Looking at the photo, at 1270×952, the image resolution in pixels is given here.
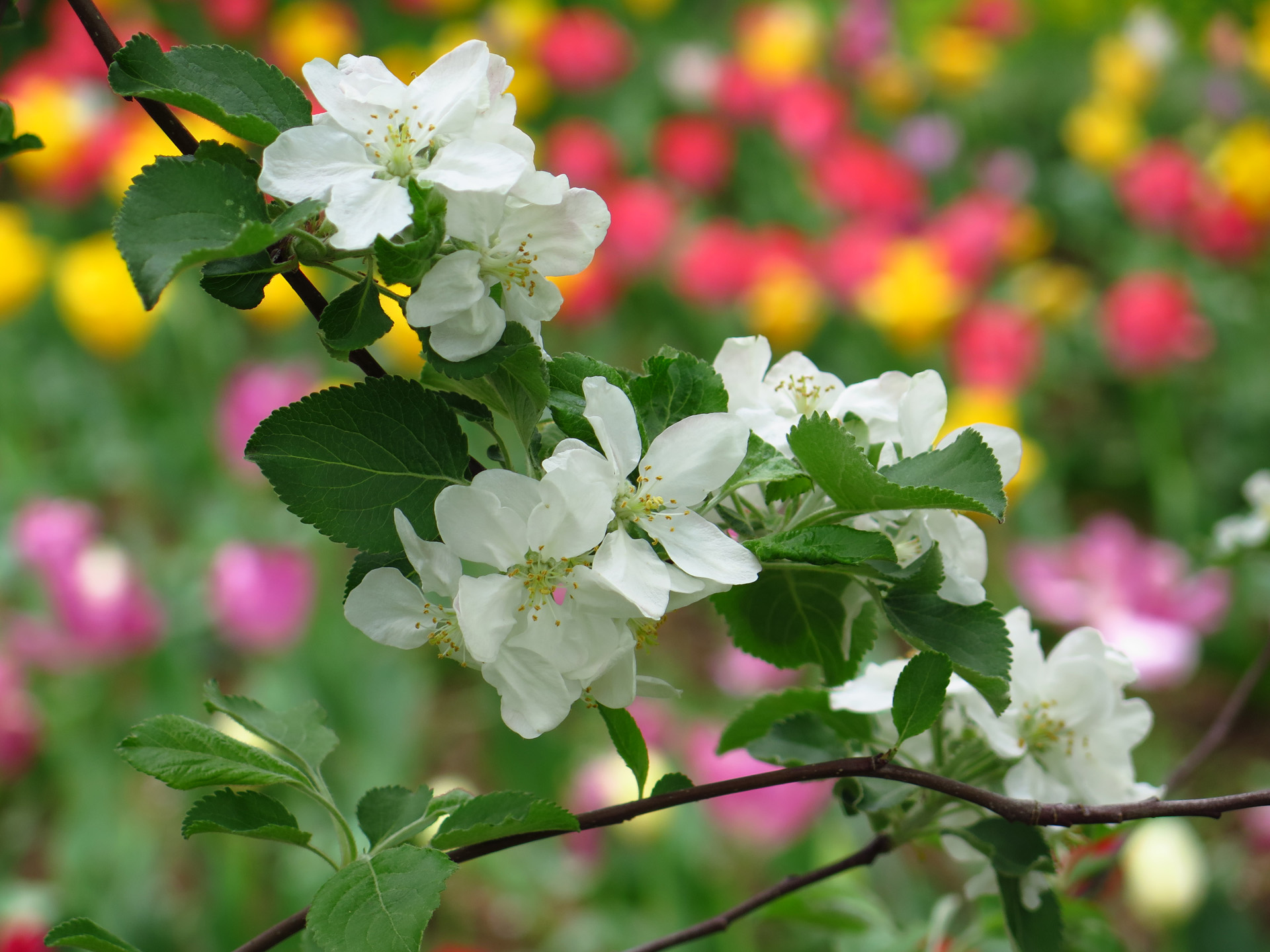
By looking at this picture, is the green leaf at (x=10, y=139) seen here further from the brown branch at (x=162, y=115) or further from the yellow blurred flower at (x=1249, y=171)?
the yellow blurred flower at (x=1249, y=171)

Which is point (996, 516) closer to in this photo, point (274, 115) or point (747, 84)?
point (274, 115)

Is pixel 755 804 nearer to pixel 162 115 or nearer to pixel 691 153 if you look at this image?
pixel 162 115

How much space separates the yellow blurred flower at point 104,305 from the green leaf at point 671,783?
1.38 m

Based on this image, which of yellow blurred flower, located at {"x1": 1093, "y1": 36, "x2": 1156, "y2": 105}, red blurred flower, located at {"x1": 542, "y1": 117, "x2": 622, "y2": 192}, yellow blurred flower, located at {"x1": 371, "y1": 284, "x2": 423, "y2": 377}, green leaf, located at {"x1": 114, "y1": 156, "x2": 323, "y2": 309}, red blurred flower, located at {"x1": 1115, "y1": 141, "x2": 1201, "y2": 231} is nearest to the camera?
green leaf, located at {"x1": 114, "y1": 156, "x2": 323, "y2": 309}

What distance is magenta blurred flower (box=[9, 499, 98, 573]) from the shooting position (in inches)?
47.6

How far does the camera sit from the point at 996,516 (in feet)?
0.88

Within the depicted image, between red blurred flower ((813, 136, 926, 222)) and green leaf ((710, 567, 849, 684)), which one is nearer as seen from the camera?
green leaf ((710, 567, 849, 684))

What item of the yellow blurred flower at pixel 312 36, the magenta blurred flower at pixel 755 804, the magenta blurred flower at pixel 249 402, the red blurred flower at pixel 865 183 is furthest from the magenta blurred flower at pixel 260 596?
the red blurred flower at pixel 865 183

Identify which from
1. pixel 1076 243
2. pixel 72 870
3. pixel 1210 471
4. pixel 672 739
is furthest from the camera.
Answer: pixel 1076 243

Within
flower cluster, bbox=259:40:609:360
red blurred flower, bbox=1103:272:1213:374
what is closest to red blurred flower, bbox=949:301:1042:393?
red blurred flower, bbox=1103:272:1213:374

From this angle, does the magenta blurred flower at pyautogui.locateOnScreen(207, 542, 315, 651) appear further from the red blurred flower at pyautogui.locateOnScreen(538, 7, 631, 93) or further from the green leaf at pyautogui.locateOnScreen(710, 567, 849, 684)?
the red blurred flower at pyautogui.locateOnScreen(538, 7, 631, 93)

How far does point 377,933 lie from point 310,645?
1.12m

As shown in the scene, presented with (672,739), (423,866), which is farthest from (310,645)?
(423,866)

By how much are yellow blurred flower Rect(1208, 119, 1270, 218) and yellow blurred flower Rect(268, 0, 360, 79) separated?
1.60 m
